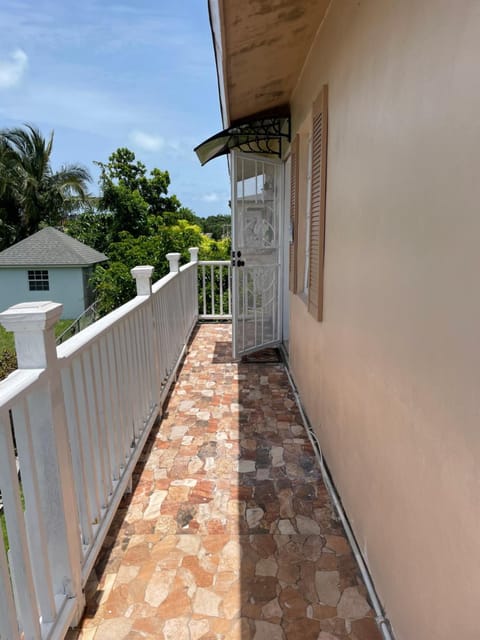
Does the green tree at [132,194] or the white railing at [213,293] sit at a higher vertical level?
the green tree at [132,194]

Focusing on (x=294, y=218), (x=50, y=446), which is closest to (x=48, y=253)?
(x=294, y=218)

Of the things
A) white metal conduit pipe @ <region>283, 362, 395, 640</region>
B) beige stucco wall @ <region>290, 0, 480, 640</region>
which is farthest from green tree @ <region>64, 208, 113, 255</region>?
beige stucco wall @ <region>290, 0, 480, 640</region>

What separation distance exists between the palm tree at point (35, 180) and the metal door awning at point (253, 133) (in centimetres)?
1793

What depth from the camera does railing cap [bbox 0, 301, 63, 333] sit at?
1.15 m

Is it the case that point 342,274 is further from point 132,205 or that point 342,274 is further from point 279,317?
point 132,205

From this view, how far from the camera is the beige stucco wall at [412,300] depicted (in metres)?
0.91

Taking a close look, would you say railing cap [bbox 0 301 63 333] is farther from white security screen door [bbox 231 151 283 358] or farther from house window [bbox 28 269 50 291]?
house window [bbox 28 269 50 291]

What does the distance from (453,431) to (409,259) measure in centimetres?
51

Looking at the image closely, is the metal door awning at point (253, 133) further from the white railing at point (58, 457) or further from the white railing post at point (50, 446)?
the white railing post at point (50, 446)

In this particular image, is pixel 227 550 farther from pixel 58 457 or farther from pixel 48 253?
pixel 48 253

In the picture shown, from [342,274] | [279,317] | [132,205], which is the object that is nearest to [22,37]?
[132,205]

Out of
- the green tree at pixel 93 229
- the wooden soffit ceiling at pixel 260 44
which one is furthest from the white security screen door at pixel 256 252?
the green tree at pixel 93 229

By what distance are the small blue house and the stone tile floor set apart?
→ 15590 millimetres

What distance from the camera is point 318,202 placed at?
8.53 feet
